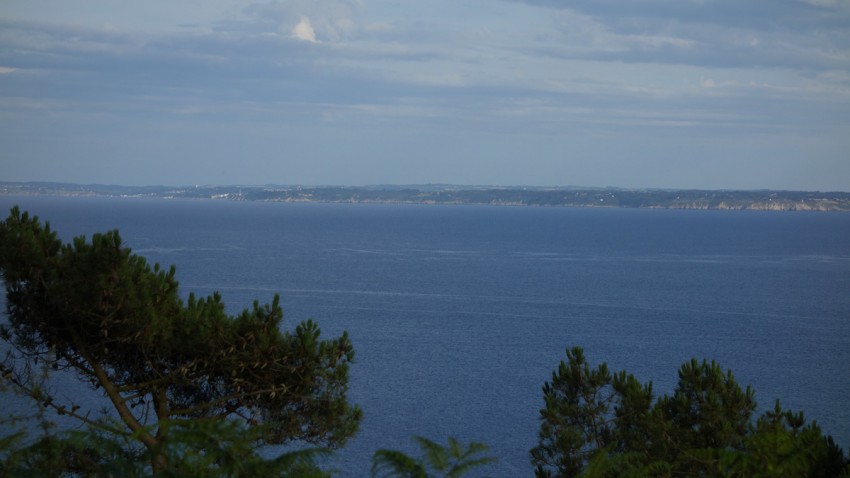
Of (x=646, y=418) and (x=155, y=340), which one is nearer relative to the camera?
(x=155, y=340)

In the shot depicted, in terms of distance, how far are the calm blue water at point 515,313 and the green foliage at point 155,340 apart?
14.0 meters

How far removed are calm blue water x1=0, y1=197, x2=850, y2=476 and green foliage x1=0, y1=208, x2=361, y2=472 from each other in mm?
14016

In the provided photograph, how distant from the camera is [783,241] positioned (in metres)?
130

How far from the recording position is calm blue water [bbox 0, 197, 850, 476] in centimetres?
3503

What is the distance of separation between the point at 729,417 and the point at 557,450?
287cm

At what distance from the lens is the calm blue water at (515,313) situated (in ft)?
115

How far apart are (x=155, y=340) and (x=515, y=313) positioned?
46.1 metres

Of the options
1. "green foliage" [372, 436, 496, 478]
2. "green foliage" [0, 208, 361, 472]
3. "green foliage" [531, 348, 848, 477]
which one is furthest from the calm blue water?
"green foliage" [372, 436, 496, 478]

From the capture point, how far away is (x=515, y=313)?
5697 centimetres

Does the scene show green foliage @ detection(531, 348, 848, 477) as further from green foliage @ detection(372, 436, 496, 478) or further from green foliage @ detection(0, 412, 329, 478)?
green foliage @ detection(0, 412, 329, 478)

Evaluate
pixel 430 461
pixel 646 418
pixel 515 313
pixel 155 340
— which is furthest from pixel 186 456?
pixel 515 313

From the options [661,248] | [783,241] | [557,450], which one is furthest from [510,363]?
[783,241]

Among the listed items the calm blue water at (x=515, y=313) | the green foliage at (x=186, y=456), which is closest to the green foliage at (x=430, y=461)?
the green foliage at (x=186, y=456)

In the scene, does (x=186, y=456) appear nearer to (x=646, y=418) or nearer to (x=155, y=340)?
(x=155, y=340)
